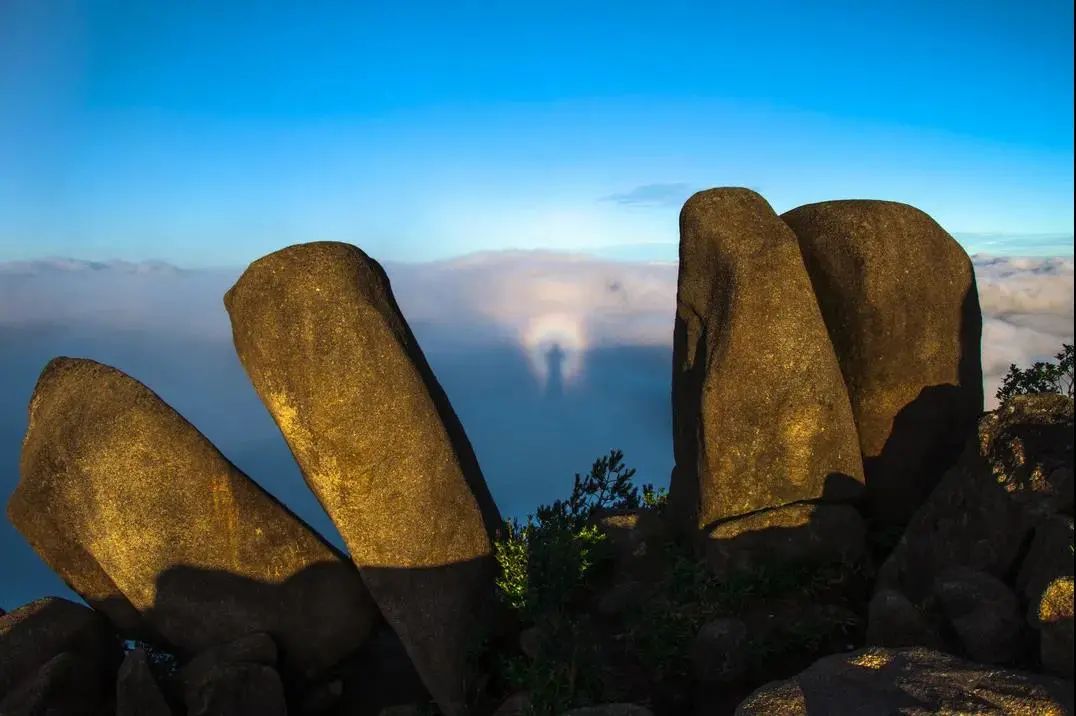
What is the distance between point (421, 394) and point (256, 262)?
110 inches

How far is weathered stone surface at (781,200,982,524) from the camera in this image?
1173 cm

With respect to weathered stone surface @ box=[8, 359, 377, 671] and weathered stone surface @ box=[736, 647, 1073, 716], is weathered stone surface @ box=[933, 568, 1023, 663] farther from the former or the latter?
weathered stone surface @ box=[8, 359, 377, 671]

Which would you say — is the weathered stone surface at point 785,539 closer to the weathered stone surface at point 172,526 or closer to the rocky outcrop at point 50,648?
the weathered stone surface at point 172,526

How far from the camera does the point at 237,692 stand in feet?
39.4

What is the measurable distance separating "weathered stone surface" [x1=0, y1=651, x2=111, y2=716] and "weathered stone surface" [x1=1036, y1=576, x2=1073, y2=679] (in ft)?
39.3

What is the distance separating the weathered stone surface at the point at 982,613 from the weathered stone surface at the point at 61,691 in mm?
11282

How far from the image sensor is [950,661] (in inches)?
274

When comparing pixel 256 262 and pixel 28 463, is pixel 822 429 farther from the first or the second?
pixel 28 463

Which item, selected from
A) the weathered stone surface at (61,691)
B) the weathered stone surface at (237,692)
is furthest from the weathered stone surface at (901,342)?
the weathered stone surface at (61,691)

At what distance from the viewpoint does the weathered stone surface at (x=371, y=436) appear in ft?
37.4

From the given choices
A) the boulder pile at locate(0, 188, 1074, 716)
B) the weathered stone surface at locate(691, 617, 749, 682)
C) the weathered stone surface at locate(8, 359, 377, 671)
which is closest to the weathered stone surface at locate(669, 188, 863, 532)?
the boulder pile at locate(0, 188, 1074, 716)

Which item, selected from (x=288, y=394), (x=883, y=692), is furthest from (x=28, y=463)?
(x=883, y=692)

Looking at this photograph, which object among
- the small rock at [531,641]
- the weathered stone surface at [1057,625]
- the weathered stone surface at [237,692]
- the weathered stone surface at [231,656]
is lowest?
the weathered stone surface at [237,692]

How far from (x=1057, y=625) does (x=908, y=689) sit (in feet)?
4.10
